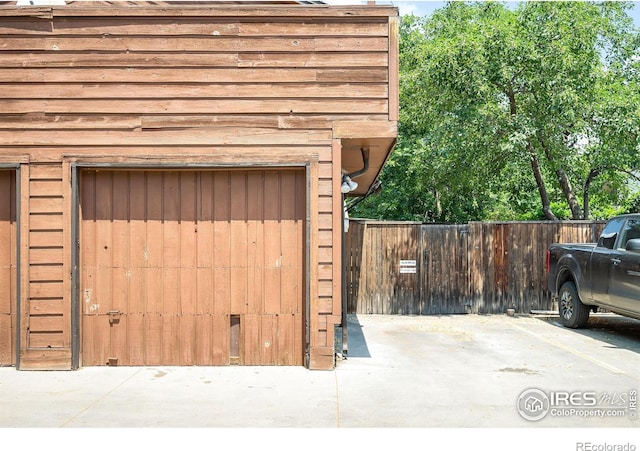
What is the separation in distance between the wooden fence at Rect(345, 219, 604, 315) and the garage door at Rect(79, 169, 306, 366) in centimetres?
511

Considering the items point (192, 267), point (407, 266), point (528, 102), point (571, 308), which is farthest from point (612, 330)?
point (192, 267)

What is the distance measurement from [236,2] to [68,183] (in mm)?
3072

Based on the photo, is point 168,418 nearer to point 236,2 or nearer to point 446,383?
point 446,383

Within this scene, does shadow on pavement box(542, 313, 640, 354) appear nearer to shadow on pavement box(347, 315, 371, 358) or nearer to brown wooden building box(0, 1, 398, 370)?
shadow on pavement box(347, 315, 371, 358)

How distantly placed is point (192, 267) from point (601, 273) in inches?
250

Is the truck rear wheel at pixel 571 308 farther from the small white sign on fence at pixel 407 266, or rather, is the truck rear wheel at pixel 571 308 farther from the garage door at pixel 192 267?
the garage door at pixel 192 267

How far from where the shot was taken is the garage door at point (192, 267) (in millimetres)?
7199

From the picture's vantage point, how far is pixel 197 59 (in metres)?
7.10

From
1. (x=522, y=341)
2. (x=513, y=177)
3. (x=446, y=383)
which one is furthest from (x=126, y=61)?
(x=513, y=177)

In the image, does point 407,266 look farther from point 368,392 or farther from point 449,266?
point 368,392

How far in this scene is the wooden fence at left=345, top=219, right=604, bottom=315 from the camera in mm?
12297
